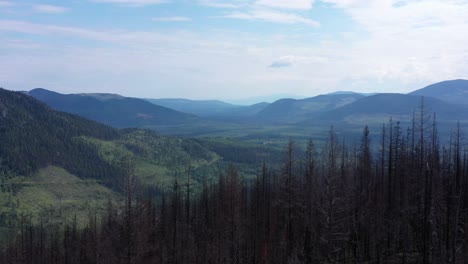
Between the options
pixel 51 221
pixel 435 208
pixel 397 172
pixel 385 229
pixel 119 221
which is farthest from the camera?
pixel 51 221

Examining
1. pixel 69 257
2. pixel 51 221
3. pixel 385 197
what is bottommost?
pixel 51 221

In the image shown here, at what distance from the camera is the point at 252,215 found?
68.2 m

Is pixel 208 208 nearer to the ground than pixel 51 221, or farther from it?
farther from it

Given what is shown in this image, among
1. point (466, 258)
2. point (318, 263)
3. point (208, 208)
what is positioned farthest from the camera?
point (208, 208)

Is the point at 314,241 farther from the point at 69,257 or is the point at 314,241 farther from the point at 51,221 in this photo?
the point at 51,221

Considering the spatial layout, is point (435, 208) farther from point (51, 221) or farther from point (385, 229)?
point (51, 221)

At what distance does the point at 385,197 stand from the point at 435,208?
433 inches

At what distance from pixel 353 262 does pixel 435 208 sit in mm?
10162

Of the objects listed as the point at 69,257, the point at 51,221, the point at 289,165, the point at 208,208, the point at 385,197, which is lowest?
the point at 51,221

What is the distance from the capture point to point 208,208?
77.9 metres

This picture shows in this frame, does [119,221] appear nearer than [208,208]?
Yes

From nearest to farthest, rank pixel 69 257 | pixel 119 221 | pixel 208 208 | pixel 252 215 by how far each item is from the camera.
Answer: pixel 119 221 < pixel 252 215 < pixel 208 208 < pixel 69 257

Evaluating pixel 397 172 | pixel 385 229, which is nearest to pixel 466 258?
pixel 385 229

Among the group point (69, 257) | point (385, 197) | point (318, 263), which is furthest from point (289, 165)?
point (69, 257)
